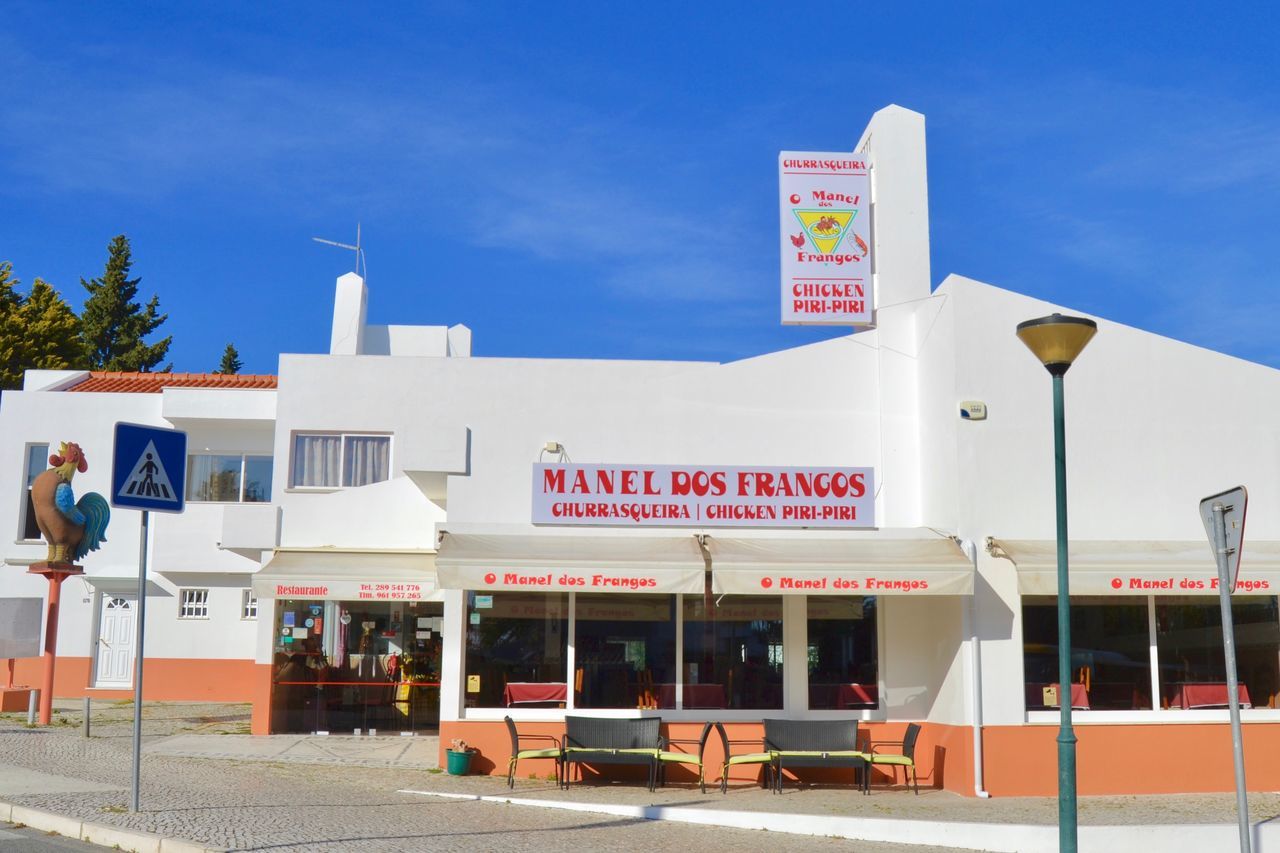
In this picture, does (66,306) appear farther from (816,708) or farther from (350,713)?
(816,708)

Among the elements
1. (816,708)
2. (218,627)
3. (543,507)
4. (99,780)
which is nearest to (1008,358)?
(816,708)

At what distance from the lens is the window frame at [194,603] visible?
99.4 feet

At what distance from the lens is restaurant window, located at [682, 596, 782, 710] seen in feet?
50.6

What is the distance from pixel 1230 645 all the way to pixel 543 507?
8.60 metres

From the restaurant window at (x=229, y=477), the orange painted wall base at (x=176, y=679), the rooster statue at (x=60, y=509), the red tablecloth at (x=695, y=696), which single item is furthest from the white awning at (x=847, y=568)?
the orange painted wall base at (x=176, y=679)

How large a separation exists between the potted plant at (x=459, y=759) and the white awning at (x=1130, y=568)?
6708 mm

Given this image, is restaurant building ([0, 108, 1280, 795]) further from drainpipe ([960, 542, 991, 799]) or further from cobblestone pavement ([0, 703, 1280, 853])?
cobblestone pavement ([0, 703, 1280, 853])

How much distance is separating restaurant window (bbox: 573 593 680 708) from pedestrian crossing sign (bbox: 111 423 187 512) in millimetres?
5916

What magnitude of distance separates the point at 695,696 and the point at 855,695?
1987 mm

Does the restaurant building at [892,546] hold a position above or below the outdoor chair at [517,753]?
above

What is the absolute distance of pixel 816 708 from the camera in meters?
15.4

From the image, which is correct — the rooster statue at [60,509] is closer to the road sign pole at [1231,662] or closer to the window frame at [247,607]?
the window frame at [247,607]

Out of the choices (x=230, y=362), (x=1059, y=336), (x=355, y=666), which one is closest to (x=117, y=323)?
(x=230, y=362)

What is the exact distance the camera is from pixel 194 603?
3034cm
